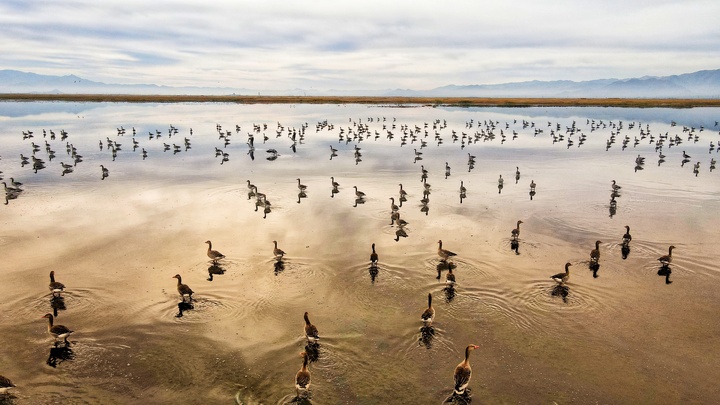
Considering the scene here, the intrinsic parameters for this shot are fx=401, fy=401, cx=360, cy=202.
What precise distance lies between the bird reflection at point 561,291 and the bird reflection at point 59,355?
1823cm

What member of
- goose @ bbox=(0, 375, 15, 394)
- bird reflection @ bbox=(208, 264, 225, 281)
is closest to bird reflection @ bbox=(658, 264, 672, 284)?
bird reflection @ bbox=(208, 264, 225, 281)

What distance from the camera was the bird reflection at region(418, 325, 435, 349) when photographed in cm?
1401

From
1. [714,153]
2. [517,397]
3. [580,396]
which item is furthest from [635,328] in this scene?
[714,153]

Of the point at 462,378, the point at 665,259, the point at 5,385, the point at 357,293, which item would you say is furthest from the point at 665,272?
the point at 5,385

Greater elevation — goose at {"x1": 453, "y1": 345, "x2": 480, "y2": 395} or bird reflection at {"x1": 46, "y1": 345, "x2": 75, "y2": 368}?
goose at {"x1": 453, "y1": 345, "x2": 480, "y2": 395}

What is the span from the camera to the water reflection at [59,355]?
1295 centimetres

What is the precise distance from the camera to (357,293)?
17188mm

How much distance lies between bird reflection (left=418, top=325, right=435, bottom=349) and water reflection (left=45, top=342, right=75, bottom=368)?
11706 millimetres

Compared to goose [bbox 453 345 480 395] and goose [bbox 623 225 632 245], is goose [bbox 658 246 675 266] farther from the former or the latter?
goose [bbox 453 345 480 395]

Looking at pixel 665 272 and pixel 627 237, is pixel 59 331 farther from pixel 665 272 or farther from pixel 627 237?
pixel 627 237

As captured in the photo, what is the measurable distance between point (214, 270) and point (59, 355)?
676 centimetres

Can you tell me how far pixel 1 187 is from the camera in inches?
1331

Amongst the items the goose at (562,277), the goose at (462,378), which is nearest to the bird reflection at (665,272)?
the goose at (562,277)

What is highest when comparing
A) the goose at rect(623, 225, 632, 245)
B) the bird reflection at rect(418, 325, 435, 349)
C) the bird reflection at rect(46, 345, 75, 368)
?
the goose at rect(623, 225, 632, 245)
